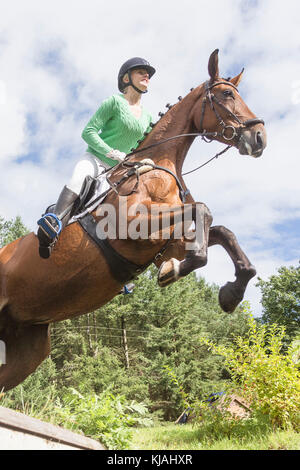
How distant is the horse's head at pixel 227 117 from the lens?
3943 millimetres

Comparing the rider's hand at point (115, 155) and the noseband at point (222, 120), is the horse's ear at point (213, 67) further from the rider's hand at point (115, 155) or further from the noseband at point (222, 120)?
the rider's hand at point (115, 155)

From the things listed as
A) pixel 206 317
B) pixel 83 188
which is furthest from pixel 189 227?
pixel 206 317

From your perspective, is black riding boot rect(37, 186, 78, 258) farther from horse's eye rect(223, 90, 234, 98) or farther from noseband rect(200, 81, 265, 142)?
horse's eye rect(223, 90, 234, 98)

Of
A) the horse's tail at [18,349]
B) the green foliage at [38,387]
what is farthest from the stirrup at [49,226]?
the green foliage at [38,387]

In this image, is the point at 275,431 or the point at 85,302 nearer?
the point at 85,302

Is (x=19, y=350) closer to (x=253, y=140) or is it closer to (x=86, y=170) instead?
(x=86, y=170)

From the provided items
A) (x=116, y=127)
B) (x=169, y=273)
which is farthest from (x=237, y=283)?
(x=116, y=127)

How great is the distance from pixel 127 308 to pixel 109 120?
25246mm

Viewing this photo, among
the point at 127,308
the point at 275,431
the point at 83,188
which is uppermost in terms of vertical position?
the point at 127,308

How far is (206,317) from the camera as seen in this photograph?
3956 cm

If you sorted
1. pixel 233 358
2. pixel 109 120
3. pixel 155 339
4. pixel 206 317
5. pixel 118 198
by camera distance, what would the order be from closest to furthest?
pixel 118 198
pixel 109 120
pixel 233 358
pixel 155 339
pixel 206 317

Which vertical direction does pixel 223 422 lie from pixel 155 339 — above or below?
below

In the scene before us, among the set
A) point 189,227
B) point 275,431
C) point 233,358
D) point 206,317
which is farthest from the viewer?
point 206,317

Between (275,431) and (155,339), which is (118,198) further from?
(155,339)
